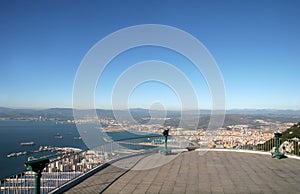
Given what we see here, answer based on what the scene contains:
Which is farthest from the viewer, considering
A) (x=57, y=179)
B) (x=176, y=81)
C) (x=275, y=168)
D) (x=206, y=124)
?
(x=206, y=124)

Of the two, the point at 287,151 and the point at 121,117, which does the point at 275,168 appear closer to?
the point at 287,151

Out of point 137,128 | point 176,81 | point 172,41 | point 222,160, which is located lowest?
point 222,160

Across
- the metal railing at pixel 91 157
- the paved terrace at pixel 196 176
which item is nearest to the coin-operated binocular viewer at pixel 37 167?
the metal railing at pixel 91 157

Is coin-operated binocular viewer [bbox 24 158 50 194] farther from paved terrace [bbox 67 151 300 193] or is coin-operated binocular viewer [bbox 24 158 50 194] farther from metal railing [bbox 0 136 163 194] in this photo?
paved terrace [bbox 67 151 300 193]

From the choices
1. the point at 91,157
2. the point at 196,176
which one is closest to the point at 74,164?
the point at 91,157

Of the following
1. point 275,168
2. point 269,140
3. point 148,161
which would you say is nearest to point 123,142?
point 148,161

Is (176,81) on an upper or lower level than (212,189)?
upper

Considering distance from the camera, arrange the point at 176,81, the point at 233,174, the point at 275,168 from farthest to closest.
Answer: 1. the point at 176,81
2. the point at 275,168
3. the point at 233,174
